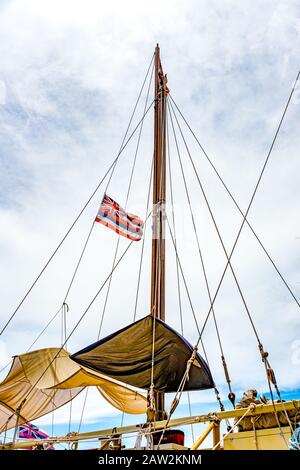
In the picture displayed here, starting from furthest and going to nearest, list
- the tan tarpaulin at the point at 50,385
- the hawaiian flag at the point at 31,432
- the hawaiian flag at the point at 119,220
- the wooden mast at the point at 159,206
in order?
1. the hawaiian flag at the point at 31,432
2. the hawaiian flag at the point at 119,220
3. the tan tarpaulin at the point at 50,385
4. the wooden mast at the point at 159,206

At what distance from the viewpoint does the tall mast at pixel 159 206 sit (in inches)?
399

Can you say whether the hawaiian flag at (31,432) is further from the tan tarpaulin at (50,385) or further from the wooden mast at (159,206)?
the wooden mast at (159,206)

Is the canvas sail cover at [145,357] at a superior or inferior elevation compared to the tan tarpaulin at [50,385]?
inferior

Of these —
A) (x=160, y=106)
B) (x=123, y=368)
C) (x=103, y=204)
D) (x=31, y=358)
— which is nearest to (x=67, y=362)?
(x=31, y=358)

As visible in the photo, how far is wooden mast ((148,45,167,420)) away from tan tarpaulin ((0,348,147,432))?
2.15 metres

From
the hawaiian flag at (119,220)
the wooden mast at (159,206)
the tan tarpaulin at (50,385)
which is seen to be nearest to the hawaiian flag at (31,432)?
the tan tarpaulin at (50,385)

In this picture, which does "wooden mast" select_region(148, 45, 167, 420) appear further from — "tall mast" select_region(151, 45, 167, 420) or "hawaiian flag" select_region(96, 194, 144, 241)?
"hawaiian flag" select_region(96, 194, 144, 241)

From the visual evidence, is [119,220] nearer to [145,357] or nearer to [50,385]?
[145,357]

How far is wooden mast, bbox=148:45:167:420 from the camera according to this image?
A: 399 inches

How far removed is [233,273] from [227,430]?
8.83ft

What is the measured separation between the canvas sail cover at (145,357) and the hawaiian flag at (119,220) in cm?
408

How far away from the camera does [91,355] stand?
8562 millimetres

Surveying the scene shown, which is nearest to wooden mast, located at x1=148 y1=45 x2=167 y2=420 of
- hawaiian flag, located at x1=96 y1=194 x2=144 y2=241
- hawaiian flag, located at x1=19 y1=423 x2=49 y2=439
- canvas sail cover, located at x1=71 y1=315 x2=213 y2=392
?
canvas sail cover, located at x1=71 y1=315 x2=213 y2=392
